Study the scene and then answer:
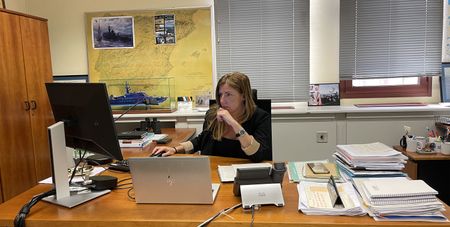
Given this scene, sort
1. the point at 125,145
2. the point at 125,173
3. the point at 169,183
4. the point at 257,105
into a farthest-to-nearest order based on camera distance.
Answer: the point at 125,145, the point at 257,105, the point at 125,173, the point at 169,183

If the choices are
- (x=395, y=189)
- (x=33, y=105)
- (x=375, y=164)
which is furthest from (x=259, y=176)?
(x=33, y=105)

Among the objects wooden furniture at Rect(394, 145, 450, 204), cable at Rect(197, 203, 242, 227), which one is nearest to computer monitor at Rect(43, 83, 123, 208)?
cable at Rect(197, 203, 242, 227)

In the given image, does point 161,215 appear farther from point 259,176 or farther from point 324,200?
point 324,200

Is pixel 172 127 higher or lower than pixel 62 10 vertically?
lower

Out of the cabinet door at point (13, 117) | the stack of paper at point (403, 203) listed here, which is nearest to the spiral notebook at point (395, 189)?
the stack of paper at point (403, 203)

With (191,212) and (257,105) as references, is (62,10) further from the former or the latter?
(191,212)

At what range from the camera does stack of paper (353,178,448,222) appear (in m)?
1.11

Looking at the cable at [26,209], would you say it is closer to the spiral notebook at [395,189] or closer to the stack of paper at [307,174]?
the stack of paper at [307,174]

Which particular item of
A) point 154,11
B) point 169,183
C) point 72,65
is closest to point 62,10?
point 72,65

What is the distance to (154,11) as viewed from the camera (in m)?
3.40

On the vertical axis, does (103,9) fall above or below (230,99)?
above

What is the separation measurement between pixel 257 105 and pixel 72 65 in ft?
7.40

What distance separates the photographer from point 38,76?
10.6 feet

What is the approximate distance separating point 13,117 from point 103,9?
4.39ft
